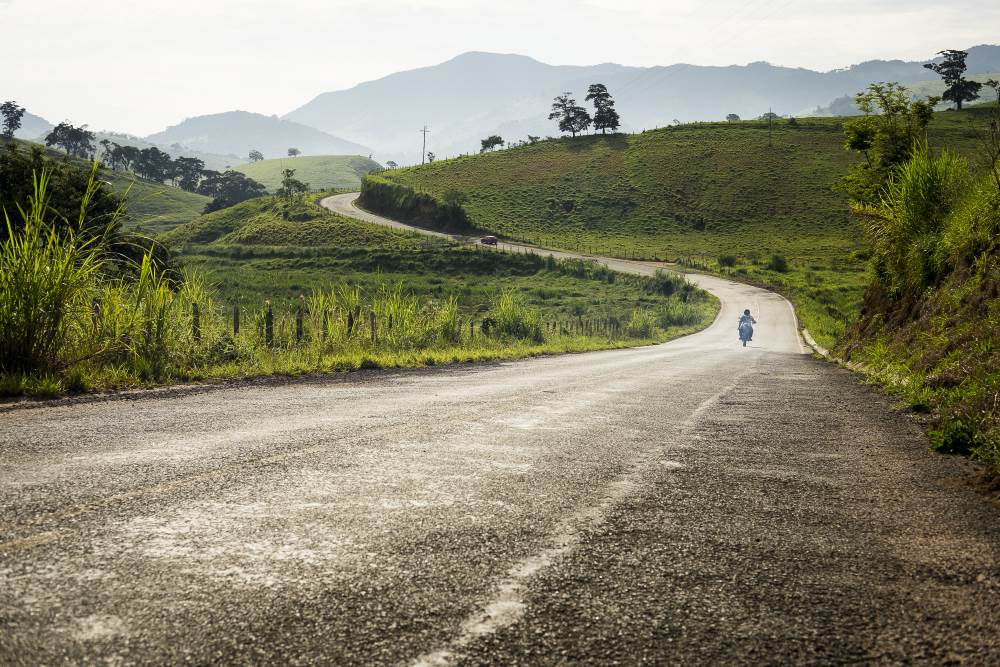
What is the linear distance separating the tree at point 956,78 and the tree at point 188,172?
16089 centimetres

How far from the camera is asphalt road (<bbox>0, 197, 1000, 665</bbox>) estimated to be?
247 centimetres

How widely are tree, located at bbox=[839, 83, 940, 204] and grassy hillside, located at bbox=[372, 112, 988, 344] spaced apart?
44.6 metres

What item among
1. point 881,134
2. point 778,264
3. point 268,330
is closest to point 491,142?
point 778,264

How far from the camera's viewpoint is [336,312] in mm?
17188

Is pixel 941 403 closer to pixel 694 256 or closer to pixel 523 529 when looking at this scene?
pixel 523 529

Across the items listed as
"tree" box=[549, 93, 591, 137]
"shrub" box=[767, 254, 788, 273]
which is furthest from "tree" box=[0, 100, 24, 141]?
"shrub" box=[767, 254, 788, 273]

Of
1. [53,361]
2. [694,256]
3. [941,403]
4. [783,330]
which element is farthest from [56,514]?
[694,256]

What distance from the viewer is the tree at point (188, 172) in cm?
17550

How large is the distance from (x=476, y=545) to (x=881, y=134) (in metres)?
21.9

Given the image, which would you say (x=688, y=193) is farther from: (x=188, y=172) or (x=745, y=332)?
(x=188, y=172)

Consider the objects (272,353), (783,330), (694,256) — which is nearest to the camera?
(272,353)

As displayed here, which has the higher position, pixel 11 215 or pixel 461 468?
pixel 11 215

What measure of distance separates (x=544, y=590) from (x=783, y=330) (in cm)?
4305

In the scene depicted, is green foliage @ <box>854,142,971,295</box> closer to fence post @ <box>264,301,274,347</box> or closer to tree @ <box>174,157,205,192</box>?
fence post @ <box>264,301,274,347</box>
